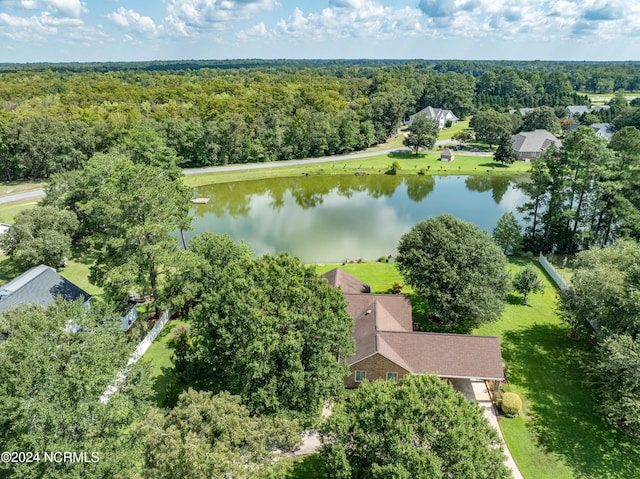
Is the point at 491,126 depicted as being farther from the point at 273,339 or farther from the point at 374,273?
the point at 273,339

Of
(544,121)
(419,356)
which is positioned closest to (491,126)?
(544,121)

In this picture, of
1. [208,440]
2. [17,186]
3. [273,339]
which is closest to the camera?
[208,440]

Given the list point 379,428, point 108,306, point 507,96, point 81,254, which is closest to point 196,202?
point 81,254

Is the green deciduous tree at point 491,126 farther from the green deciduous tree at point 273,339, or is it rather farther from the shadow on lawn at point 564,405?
the green deciduous tree at point 273,339

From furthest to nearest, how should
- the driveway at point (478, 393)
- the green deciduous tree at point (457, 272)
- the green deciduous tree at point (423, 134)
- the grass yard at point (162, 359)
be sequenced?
the green deciduous tree at point (423, 134) → the green deciduous tree at point (457, 272) → the grass yard at point (162, 359) → the driveway at point (478, 393)

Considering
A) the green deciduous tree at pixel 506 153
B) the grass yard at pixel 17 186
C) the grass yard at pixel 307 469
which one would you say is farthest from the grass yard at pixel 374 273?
the green deciduous tree at pixel 506 153

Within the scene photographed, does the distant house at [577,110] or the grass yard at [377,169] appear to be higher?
the distant house at [577,110]

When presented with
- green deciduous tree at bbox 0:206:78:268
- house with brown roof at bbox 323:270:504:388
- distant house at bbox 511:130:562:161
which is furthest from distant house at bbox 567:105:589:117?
green deciduous tree at bbox 0:206:78:268
